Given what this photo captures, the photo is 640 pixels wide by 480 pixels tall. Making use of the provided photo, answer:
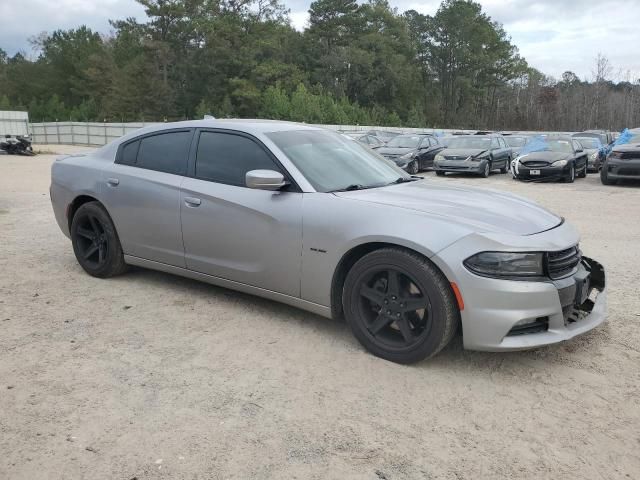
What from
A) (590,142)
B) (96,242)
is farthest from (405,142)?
(96,242)

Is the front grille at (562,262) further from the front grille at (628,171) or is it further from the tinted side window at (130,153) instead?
the front grille at (628,171)

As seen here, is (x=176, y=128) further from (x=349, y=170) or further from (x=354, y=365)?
(x=354, y=365)

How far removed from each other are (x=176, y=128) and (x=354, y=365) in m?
2.70

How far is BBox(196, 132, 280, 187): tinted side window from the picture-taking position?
4270 mm

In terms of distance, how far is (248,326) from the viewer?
4172 mm

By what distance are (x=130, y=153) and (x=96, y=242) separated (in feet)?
3.06

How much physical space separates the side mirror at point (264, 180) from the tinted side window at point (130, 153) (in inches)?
66.4

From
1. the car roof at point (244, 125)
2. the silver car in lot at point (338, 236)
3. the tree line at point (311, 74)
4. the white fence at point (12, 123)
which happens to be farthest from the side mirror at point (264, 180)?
the tree line at point (311, 74)

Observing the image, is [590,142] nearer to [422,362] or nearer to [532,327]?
[532,327]

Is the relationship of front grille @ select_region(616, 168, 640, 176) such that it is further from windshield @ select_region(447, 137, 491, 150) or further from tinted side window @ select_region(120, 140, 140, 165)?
tinted side window @ select_region(120, 140, 140, 165)

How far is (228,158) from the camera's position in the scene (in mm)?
4445

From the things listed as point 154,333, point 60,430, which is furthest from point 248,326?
point 60,430

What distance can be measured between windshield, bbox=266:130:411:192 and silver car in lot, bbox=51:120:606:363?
15 millimetres

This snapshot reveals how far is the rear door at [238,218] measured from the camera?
396 centimetres
